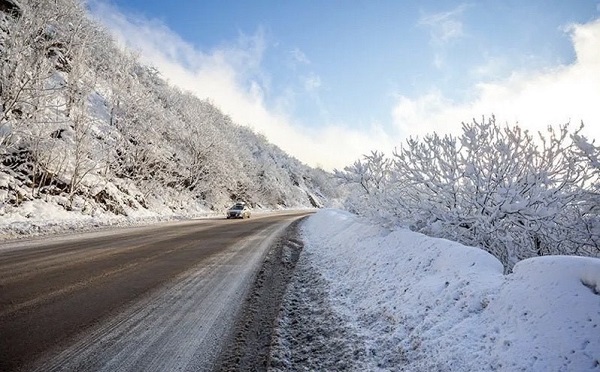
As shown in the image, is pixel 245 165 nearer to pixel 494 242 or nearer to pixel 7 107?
pixel 7 107

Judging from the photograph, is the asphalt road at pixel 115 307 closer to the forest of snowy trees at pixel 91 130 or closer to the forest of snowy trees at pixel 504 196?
the forest of snowy trees at pixel 504 196

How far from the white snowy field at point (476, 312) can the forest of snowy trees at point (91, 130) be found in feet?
59.9

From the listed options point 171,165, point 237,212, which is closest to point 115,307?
point 237,212

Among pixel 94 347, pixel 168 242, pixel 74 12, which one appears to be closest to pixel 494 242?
pixel 94 347

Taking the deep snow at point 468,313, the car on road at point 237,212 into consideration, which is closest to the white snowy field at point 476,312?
the deep snow at point 468,313

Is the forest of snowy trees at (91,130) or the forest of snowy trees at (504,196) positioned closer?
the forest of snowy trees at (504,196)

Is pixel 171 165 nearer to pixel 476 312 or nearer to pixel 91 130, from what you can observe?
pixel 91 130

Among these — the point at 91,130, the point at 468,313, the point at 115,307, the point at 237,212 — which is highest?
the point at 91,130

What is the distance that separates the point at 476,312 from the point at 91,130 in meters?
29.5

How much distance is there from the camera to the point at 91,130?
26.0 meters

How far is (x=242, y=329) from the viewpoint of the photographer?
4477mm

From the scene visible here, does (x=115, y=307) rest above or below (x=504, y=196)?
below

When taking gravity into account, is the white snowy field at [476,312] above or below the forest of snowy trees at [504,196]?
below

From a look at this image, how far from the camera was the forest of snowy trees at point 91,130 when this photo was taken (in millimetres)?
17172
